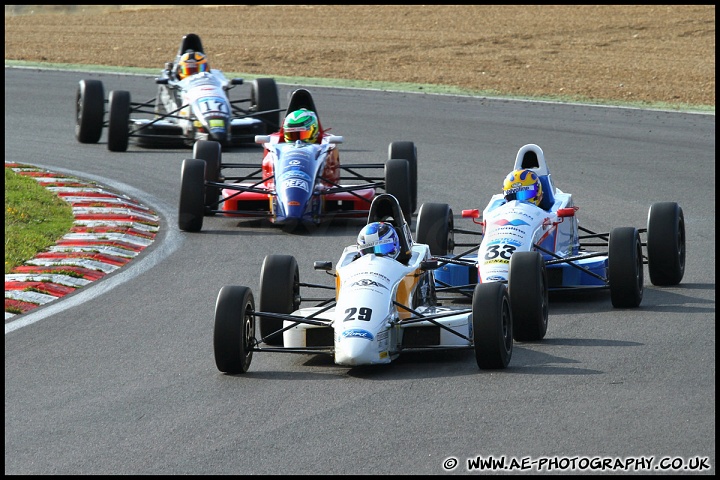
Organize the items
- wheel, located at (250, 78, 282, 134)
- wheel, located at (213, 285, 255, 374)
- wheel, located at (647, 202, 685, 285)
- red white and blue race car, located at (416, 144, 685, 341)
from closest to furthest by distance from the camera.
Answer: wheel, located at (213, 285, 255, 374) < red white and blue race car, located at (416, 144, 685, 341) < wheel, located at (647, 202, 685, 285) < wheel, located at (250, 78, 282, 134)

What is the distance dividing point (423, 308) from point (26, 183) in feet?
29.1

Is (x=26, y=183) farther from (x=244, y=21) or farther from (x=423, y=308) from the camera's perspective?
(x=244, y=21)

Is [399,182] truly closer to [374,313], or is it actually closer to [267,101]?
[374,313]

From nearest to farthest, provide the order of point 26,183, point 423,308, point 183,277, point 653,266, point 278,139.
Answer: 1. point 423,308
2. point 653,266
3. point 183,277
4. point 278,139
5. point 26,183

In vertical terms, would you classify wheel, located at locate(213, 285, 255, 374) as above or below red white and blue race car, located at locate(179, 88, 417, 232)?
below

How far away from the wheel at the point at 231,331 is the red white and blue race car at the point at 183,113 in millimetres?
10832

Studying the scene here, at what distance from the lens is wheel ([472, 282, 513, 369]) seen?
930 centimetres

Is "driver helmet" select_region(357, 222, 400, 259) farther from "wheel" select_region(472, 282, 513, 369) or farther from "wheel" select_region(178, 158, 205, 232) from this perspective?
"wheel" select_region(178, 158, 205, 232)

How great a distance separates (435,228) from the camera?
41.3 feet

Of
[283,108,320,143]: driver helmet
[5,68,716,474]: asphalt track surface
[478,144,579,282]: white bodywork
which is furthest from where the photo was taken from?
[283,108,320,143]: driver helmet

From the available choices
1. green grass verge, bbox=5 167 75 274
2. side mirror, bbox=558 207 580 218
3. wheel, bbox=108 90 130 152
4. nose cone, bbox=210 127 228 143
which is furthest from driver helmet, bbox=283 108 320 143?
wheel, bbox=108 90 130 152

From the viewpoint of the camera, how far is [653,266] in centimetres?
1234

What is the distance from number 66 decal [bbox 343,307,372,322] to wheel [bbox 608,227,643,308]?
260 centimetres

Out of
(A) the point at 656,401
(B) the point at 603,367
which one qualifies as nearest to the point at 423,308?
(B) the point at 603,367
